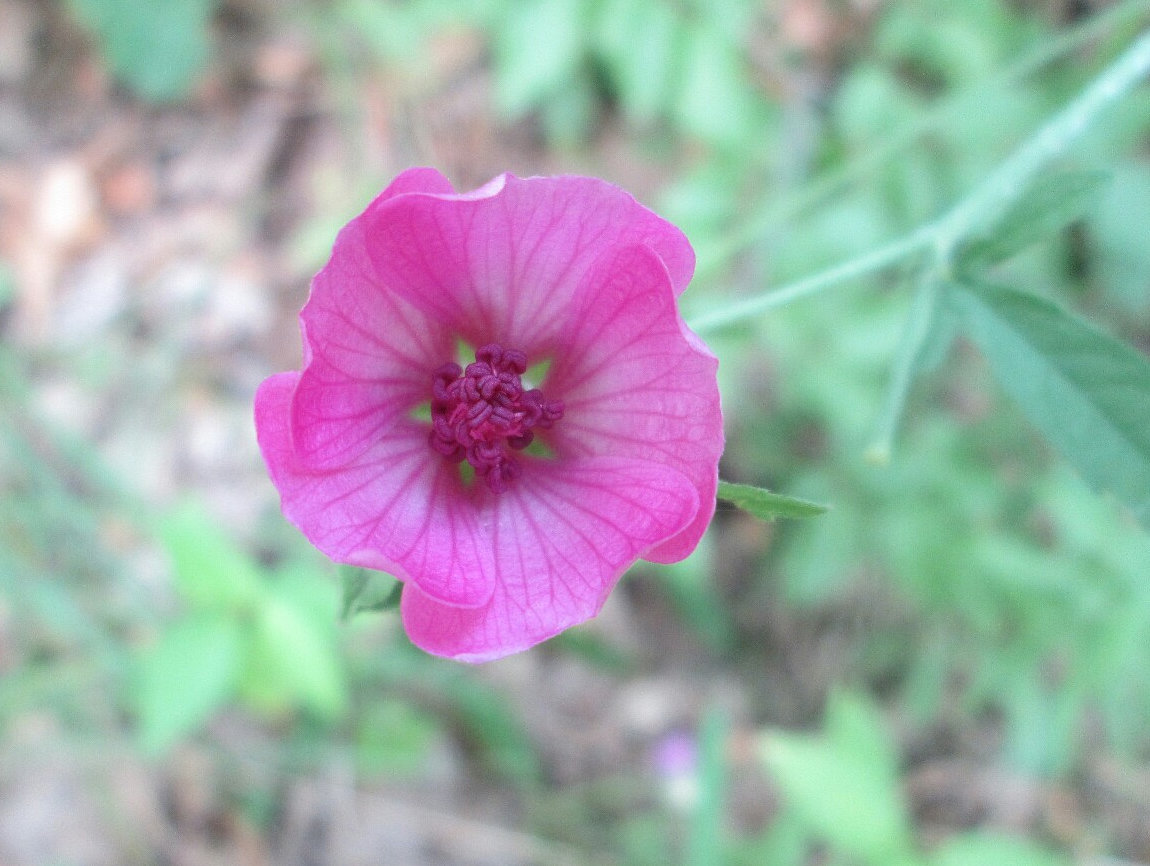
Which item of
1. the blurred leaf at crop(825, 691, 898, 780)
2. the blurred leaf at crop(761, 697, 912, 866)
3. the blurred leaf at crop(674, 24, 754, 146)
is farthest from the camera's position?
the blurred leaf at crop(674, 24, 754, 146)

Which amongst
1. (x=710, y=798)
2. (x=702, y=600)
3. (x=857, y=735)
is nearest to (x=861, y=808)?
(x=857, y=735)

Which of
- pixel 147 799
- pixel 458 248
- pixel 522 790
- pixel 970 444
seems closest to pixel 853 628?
pixel 970 444

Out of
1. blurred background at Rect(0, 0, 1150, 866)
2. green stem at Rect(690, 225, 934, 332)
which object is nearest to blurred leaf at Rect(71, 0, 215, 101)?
Answer: blurred background at Rect(0, 0, 1150, 866)

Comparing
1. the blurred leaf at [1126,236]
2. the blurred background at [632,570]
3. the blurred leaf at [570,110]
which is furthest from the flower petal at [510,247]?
the blurred leaf at [570,110]

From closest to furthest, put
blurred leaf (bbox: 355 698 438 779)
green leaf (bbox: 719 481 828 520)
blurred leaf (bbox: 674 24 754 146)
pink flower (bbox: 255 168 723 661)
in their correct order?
green leaf (bbox: 719 481 828 520) < pink flower (bbox: 255 168 723 661) < blurred leaf (bbox: 355 698 438 779) < blurred leaf (bbox: 674 24 754 146)

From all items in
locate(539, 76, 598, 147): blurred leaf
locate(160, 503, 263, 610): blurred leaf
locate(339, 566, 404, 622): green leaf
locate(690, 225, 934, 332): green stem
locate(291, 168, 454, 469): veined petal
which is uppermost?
locate(539, 76, 598, 147): blurred leaf

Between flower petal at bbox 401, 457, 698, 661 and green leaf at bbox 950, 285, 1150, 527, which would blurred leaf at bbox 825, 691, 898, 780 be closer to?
green leaf at bbox 950, 285, 1150, 527

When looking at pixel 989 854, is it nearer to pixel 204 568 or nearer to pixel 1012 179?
pixel 1012 179
